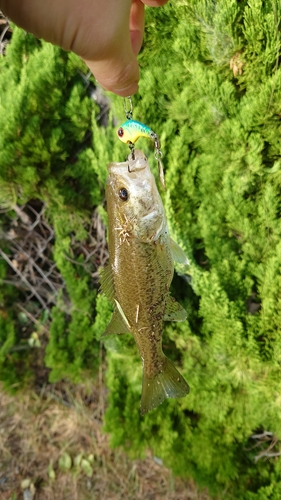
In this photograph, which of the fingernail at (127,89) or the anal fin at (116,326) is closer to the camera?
the fingernail at (127,89)

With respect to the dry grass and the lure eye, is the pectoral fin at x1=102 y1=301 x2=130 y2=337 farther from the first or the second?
the dry grass

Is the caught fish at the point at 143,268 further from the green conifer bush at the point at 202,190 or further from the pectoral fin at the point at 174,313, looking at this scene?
the green conifer bush at the point at 202,190

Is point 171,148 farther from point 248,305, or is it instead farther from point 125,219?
point 248,305

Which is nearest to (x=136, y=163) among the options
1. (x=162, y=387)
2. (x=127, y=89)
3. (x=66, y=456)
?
(x=127, y=89)

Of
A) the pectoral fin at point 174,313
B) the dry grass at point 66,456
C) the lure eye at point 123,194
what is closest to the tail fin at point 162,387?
the pectoral fin at point 174,313

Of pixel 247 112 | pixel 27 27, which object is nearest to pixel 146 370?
pixel 247 112

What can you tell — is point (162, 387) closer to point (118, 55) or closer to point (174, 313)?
point (174, 313)
